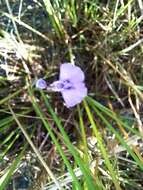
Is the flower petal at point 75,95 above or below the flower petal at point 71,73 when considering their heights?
below

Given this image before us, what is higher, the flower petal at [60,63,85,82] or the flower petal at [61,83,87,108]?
the flower petal at [60,63,85,82]

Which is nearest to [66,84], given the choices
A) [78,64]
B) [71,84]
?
[71,84]

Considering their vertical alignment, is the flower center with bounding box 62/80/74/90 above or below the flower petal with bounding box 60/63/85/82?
below

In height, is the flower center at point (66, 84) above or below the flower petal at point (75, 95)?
above

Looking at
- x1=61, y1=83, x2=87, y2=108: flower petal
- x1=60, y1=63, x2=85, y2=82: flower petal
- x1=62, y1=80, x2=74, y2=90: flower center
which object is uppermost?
x1=60, y1=63, x2=85, y2=82: flower petal

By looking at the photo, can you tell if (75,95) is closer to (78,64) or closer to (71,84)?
(71,84)

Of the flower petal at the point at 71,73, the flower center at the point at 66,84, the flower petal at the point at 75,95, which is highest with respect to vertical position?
the flower petal at the point at 71,73

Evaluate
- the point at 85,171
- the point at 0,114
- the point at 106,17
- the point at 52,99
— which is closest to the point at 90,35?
the point at 106,17
